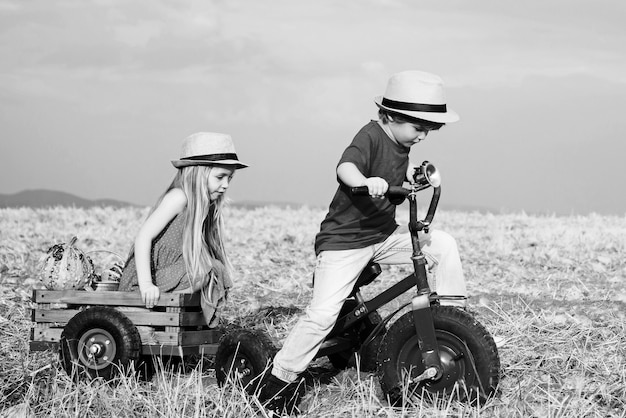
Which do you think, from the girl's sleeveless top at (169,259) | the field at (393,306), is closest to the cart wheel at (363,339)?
the field at (393,306)

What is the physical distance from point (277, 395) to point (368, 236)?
1.11 meters

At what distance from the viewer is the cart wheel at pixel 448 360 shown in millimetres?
4832

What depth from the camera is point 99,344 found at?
5.85 m

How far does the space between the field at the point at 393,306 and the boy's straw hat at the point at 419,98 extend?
5.40 feet

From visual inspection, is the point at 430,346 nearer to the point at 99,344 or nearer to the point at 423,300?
the point at 423,300

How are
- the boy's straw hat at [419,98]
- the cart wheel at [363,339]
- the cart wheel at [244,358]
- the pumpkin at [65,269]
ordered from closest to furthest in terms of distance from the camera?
1. the boy's straw hat at [419,98]
2. the cart wheel at [244,358]
3. the cart wheel at [363,339]
4. the pumpkin at [65,269]

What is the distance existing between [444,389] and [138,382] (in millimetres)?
2100

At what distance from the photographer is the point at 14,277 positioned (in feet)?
31.4

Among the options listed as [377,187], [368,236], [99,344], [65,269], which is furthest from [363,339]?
[65,269]

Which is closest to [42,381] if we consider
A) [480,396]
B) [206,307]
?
[206,307]

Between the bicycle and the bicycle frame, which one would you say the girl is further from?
the bicycle frame

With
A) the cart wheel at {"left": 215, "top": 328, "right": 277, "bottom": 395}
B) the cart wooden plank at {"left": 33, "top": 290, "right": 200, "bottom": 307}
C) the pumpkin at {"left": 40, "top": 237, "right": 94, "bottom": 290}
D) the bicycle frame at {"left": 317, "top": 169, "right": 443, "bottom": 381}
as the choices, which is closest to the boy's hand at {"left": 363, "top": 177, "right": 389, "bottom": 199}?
the bicycle frame at {"left": 317, "top": 169, "right": 443, "bottom": 381}

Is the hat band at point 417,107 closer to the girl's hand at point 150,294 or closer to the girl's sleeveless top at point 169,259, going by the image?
the girl's sleeveless top at point 169,259

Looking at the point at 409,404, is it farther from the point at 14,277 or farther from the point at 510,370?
the point at 14,277
